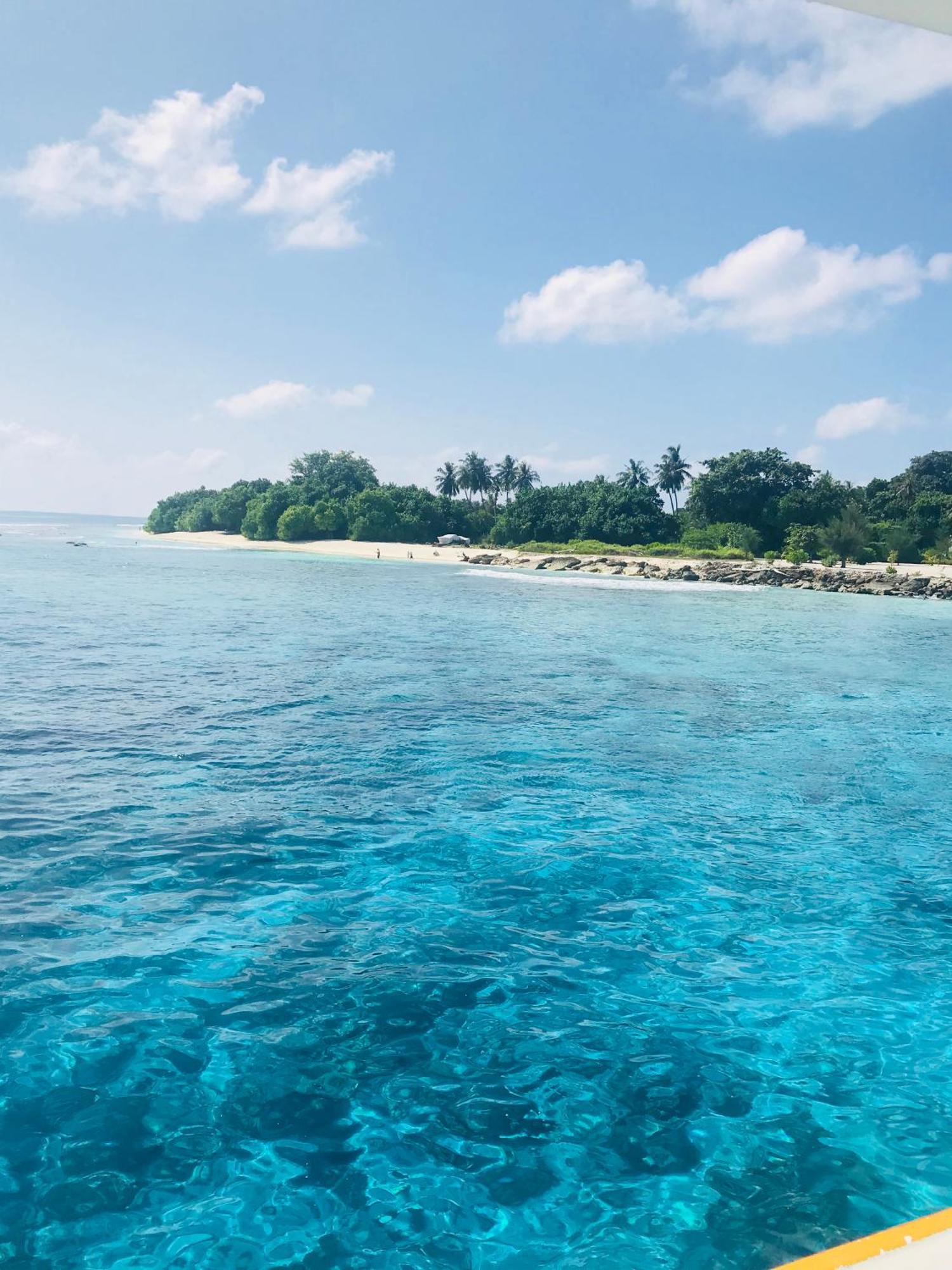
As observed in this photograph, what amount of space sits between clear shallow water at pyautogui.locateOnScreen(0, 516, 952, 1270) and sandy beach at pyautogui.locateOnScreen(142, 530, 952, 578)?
170 feet

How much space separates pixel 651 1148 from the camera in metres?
4.71

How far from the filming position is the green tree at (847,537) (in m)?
65.2

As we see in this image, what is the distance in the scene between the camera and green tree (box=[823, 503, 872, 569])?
65.2 m

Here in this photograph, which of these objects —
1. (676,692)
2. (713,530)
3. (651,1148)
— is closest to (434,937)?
(651,1148)

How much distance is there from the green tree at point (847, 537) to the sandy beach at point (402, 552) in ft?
3.70

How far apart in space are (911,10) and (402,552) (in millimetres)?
83961

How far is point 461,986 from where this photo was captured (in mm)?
6207

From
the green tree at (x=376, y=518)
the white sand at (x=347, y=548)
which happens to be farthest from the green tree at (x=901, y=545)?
the green tree at (x=376, y=518)

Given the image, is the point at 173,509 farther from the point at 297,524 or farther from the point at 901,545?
the point at 901,545

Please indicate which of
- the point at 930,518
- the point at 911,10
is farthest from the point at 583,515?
the point at 911,10

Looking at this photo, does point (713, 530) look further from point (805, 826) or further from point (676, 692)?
point (805, 826)

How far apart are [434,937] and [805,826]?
5.31 metres

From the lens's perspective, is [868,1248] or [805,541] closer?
[868,1248]

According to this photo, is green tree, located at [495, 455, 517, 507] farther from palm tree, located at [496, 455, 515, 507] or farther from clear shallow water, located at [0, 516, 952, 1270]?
clear shallow water, located at [0, 516, 952, 1270]
